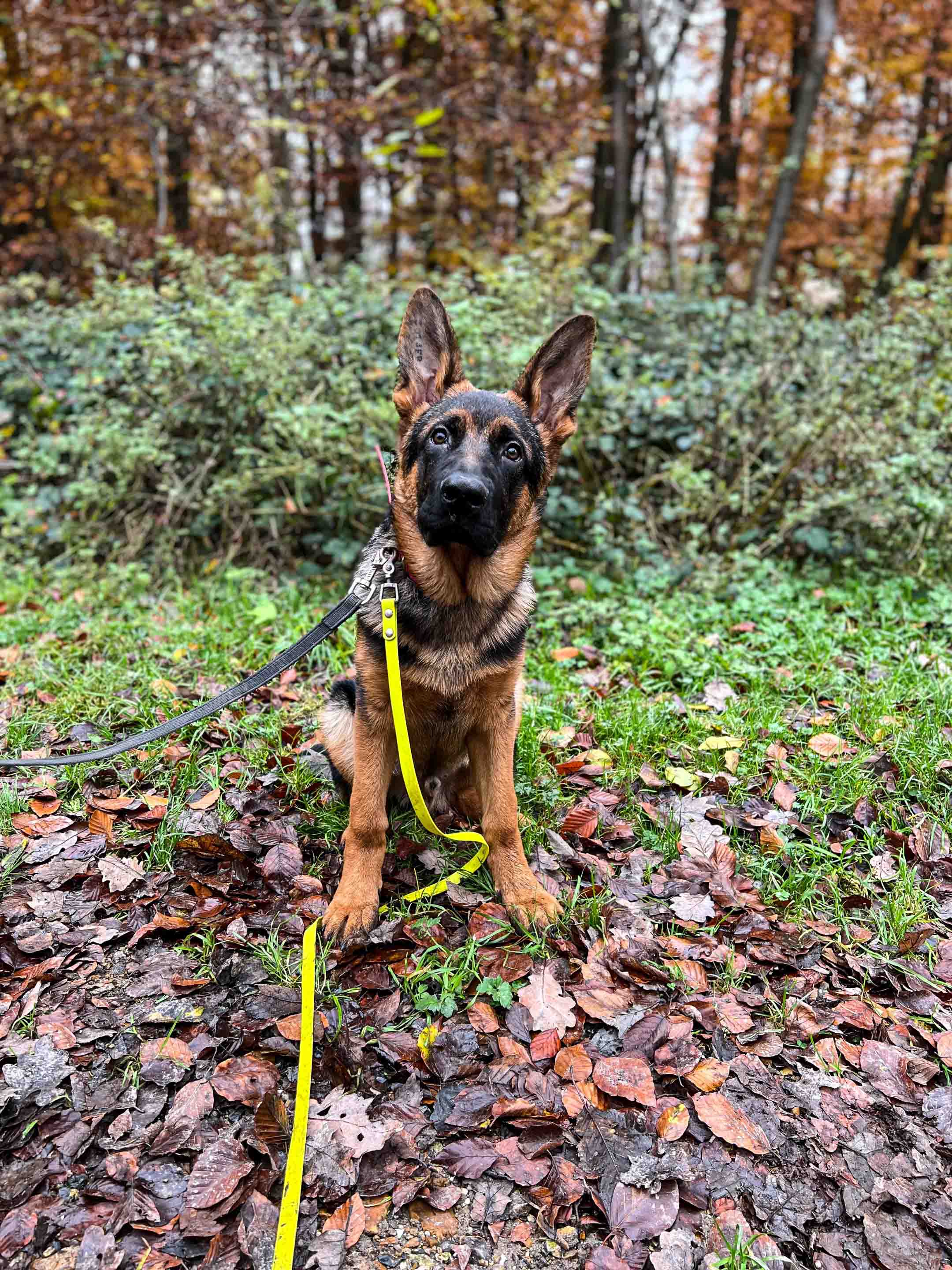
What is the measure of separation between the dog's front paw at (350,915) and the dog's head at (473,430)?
142cm

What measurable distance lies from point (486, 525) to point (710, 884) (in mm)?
1823

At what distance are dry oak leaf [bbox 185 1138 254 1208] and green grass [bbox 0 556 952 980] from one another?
65cm

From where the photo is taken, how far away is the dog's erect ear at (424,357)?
3.32 m

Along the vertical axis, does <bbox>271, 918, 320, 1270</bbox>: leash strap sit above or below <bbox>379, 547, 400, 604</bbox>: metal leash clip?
below

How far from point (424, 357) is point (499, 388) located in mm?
3070

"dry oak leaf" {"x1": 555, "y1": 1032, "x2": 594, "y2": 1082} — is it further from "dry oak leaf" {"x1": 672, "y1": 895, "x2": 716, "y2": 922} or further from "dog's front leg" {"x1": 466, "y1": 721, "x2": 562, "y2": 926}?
"dry oak leaf" {"x1": 672, "y1": 895, "x2": 716, "y2": 922}

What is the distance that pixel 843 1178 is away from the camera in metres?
2.38

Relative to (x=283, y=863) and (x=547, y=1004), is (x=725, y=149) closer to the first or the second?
(x=283, y=863)

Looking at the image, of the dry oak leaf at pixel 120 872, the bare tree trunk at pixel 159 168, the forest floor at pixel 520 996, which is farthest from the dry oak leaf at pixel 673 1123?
the bare tree trunk at pixel 159 168

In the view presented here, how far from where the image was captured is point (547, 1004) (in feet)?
9.59

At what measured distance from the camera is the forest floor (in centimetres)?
226

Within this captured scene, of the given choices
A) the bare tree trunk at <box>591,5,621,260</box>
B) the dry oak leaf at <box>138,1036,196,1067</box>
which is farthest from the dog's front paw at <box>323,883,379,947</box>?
the bare tree trunk at <box>591,5,621,260</box>

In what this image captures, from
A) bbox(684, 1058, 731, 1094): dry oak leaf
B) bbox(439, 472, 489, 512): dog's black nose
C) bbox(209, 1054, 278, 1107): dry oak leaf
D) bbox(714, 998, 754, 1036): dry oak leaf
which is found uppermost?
bbox(439, 472, 489, 512): dog's black nose

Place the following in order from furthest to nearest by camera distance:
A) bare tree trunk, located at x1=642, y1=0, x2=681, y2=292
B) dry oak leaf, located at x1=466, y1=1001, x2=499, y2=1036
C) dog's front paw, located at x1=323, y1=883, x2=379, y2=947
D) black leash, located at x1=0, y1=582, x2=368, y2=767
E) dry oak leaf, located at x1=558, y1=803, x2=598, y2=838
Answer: bare tree trunk, located at x1=642, y1=0, x2=681, y2=292, dry oak leaf, located at x1=558, y1=803, x2=598, y2=838, dog's front paw, located at x1=323, y1=883, x2=379, y2=947, black leash, located at x1=0, y1=582, x2=368, y2=767, dry oak leaf, located at x1=466, y1=1001, x2=499, y2=1036
